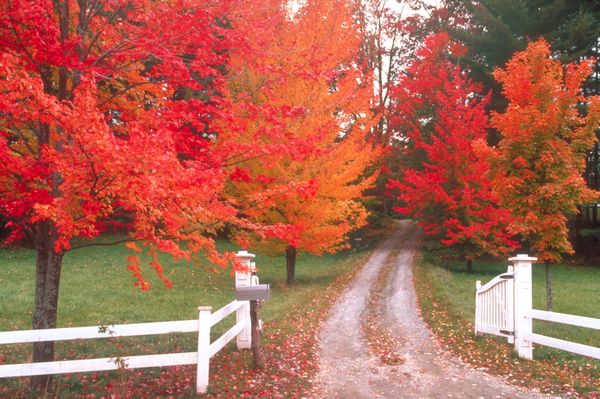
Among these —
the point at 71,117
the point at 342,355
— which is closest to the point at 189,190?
the point at 71,117

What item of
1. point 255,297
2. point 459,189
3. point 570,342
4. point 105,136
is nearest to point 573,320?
point 570,342

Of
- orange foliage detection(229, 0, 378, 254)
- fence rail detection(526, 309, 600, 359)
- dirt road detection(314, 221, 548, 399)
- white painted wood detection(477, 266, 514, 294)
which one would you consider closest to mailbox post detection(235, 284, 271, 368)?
dirt road detection(314, 221, 548, 399)

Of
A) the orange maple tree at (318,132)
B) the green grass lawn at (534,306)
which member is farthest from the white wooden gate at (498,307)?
the orange maple tree at (318,132)

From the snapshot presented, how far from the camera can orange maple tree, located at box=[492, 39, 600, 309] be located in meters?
12.3

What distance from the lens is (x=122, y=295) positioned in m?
14.8

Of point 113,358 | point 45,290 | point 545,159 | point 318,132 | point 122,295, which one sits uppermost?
point 318,132

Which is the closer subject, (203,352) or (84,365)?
(84,365)

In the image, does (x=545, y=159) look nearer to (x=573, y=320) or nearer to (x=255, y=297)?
(x=573, y=320)

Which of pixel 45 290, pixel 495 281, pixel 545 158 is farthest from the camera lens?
pixel 545 158

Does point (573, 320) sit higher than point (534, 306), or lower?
higher

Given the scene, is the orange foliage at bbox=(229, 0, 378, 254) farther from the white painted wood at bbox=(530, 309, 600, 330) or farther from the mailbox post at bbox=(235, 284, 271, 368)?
the white painted wood at bbox=(530, 309, 600, 330)

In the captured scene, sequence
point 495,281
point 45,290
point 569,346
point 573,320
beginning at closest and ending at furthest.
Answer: point 45,290 < point 573,320 < point 569,346 < point 495,281

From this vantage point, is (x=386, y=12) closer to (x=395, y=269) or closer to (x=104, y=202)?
(x=395, y=269)

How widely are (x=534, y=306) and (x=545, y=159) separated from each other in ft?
15.7
